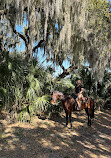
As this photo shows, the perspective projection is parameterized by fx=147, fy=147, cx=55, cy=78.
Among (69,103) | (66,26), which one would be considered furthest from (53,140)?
(66,26)

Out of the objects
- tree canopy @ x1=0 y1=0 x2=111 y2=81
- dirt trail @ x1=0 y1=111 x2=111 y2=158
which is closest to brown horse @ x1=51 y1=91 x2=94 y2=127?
dirt trail @ x1=0 y1=111 x2=111 y2=158

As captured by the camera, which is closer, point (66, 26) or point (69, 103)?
point (69, 103)

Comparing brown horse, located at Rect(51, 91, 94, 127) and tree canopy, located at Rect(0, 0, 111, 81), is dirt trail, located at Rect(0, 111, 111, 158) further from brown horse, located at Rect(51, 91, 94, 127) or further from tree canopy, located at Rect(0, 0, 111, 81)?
tree canopy, located at Rect(0, 0, 111, 81)

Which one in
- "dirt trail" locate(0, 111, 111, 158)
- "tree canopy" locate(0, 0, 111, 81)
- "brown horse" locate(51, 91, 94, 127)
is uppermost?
"tree canopy" locate(0, 0, 111, 81)

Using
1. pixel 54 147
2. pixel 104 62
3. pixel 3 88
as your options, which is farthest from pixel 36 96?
pixel 104 62

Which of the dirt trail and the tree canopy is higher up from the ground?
the tree canopy

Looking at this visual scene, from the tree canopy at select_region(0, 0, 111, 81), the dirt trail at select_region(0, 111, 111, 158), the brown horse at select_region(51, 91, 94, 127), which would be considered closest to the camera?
the dirt trail at select_region(0, 111, 111, 158)

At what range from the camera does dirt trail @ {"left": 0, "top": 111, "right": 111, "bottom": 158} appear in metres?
3.78

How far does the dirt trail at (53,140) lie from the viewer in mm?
3779

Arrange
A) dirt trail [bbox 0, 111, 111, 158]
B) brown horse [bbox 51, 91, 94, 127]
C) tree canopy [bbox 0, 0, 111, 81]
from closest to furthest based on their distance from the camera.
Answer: dirt trail [bbox 0, 111, 111, 158]
brown horse [bbox 51, 91, 94, 127]
tree canopy [bbox 0, 0, 111, 81]

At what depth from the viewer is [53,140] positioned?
15.3ft

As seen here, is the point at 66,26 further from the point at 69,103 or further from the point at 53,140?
the point at 53,140

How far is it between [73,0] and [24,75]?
4.16 metres

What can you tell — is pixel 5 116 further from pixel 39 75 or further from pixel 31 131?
pixel 39 75
